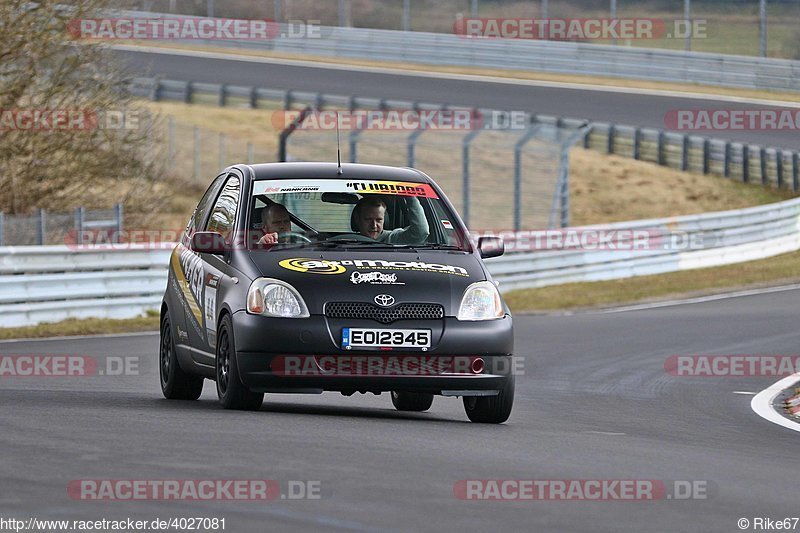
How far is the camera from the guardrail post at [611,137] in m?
40.6

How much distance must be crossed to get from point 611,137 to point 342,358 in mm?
32464

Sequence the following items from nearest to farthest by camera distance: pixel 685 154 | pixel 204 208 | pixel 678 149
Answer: pixel 204 208 → pixel 685 154 → pixel 678 149

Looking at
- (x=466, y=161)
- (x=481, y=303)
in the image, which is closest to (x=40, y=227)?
(x=466, y=161)

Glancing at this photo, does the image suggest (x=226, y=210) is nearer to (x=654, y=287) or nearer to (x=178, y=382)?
(x=178, y=382)

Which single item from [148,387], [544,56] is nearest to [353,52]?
[544,56]

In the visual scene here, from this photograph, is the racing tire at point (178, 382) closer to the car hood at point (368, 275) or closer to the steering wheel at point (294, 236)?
the steering wheel at point (294, 236)

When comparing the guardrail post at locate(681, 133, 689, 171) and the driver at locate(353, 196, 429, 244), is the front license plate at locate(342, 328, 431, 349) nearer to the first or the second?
the driver at locate(353, 196, 429, 244)

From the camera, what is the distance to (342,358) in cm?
959

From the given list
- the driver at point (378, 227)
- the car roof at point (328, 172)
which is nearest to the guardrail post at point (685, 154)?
the car roof at point (328, 172)

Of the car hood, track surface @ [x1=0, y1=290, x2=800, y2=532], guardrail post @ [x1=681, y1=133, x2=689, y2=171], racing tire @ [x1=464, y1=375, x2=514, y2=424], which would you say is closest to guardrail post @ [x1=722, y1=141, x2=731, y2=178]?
guardrail post @ [x1=681, y1=133, x2=689, y2=171]

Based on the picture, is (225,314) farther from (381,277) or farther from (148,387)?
(148,387)

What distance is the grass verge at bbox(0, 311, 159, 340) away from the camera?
62.0 feet

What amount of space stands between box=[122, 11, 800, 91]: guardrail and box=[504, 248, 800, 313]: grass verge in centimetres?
1794

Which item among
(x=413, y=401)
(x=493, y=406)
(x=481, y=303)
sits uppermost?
(x=481, y=303)
